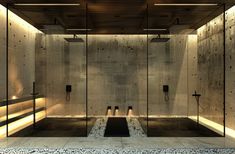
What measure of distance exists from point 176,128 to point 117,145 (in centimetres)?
164

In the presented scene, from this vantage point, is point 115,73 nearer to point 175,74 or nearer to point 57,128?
point 175,74

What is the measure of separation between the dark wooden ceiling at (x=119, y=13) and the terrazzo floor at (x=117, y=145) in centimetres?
246

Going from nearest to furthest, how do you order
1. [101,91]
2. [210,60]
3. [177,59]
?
[177,59]
[210,60]
[101,91]

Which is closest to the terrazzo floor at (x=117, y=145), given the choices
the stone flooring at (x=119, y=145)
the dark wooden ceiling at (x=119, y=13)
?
the stone flooring at (x=119, y=145)

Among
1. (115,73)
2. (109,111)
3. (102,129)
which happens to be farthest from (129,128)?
(115,73)

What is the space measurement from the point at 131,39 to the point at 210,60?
2.48 m

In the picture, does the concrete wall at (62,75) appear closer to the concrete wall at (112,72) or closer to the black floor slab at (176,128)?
the black floor slab at (176,128)

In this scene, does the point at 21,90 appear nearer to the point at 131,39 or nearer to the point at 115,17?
the point at 115,17

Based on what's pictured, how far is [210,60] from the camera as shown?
6.65 metres

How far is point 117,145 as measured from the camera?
443 cm

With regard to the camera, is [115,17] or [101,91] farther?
[101,91]

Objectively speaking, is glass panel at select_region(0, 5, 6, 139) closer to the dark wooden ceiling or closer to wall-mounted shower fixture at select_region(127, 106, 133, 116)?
the dark wooden ceiling

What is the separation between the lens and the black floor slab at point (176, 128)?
519 cm

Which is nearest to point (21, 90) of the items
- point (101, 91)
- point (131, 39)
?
point (101, 91)
